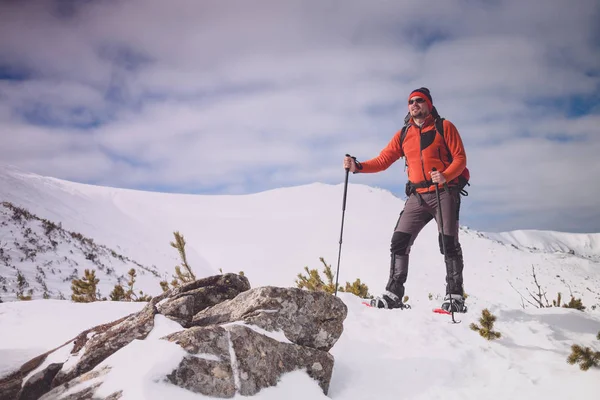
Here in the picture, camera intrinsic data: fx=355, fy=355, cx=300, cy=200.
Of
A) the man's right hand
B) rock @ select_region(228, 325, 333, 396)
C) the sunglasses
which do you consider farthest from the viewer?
the man's right hand

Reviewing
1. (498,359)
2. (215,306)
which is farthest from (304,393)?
(498,359)

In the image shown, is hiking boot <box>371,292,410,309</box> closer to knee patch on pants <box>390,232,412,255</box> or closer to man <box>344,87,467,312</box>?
man <box>344,87,467,312</box>

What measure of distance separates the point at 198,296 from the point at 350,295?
8.97ft

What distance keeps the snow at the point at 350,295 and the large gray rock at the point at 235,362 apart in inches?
3.1

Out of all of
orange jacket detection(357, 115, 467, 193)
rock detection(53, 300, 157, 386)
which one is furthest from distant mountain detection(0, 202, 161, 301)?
orange jacket detection(357, 115, 467, 193)

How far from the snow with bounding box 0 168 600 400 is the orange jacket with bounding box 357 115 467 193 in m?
1.92

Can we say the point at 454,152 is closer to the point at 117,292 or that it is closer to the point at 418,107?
the point at 418,107

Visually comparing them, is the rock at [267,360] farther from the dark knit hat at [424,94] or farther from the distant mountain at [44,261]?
the distant mountain at [44,261]

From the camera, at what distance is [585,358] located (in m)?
3.31

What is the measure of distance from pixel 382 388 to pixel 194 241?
2518 cm

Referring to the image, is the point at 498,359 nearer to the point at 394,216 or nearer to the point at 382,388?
the point at 382,388

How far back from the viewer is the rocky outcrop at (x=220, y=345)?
8.23 feet

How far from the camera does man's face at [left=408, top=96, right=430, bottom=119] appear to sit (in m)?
4.92

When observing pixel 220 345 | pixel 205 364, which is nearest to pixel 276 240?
pixel 220 345
